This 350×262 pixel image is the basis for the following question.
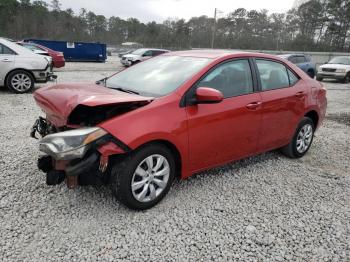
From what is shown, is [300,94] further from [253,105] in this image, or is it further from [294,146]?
[253,105]

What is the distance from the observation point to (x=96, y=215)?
10.4 feet

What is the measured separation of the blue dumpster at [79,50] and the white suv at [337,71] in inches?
660

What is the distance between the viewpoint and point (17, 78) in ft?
29.4

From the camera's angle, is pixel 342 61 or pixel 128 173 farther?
pixel 342 61

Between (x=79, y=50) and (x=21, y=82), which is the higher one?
(x=79, y=50)

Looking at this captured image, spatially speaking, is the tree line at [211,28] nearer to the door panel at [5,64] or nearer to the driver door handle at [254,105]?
the door panel at [5,64]

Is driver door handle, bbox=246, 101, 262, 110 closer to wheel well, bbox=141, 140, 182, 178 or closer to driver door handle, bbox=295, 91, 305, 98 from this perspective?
driver door handle, bbox=295, 91, 305, 98

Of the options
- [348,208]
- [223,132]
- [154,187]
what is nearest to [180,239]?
[154,187]

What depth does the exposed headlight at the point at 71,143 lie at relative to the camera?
2.84 m

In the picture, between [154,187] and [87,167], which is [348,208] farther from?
[87,167]

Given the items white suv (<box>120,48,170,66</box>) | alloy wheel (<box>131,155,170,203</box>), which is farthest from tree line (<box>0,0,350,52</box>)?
alloy wheel (<box>131,155,170,203</box>)

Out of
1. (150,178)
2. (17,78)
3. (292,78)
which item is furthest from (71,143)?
(17,78)

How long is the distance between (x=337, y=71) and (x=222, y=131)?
54.7 feet

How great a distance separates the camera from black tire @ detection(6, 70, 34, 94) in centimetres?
888
